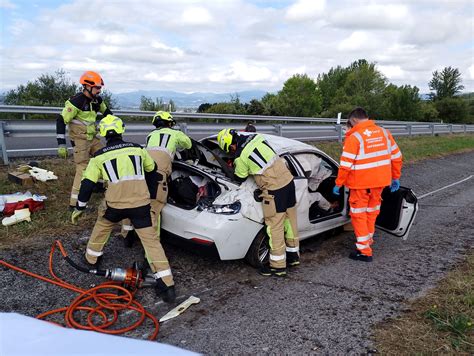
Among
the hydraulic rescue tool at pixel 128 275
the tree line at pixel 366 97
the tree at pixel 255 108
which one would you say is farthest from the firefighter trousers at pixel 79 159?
the tree line at pixel 366 97

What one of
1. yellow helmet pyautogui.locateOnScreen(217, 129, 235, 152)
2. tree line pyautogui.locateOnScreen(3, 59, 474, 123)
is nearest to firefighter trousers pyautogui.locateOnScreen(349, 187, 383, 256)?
yellow helmet pyautogui.locateOnScreen(217, 129, 235, 152)

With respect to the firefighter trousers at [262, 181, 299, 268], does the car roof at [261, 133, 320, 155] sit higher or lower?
higher

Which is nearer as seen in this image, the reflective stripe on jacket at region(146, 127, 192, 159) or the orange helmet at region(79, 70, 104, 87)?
the reflective stripe on jacket at region(146, 127, 192, 159)

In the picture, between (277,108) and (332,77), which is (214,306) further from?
(332,77)

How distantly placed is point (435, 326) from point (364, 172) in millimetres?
2070

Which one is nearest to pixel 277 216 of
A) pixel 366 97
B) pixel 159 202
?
pixel 159 202

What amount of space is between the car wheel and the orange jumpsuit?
Result: 1241mm

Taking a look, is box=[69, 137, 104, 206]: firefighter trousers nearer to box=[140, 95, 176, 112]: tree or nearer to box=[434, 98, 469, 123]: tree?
box=[140, 95, 176, 112]: tree

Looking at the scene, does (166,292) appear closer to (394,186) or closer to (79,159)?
(79,159)

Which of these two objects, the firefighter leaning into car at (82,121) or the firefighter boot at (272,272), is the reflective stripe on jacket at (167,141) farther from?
the firefighter boot at (272,272)

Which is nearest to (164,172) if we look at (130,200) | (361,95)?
(130,200)

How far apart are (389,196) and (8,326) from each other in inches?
191

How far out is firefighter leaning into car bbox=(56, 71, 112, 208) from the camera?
5625mm

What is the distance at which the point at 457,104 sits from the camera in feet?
229
